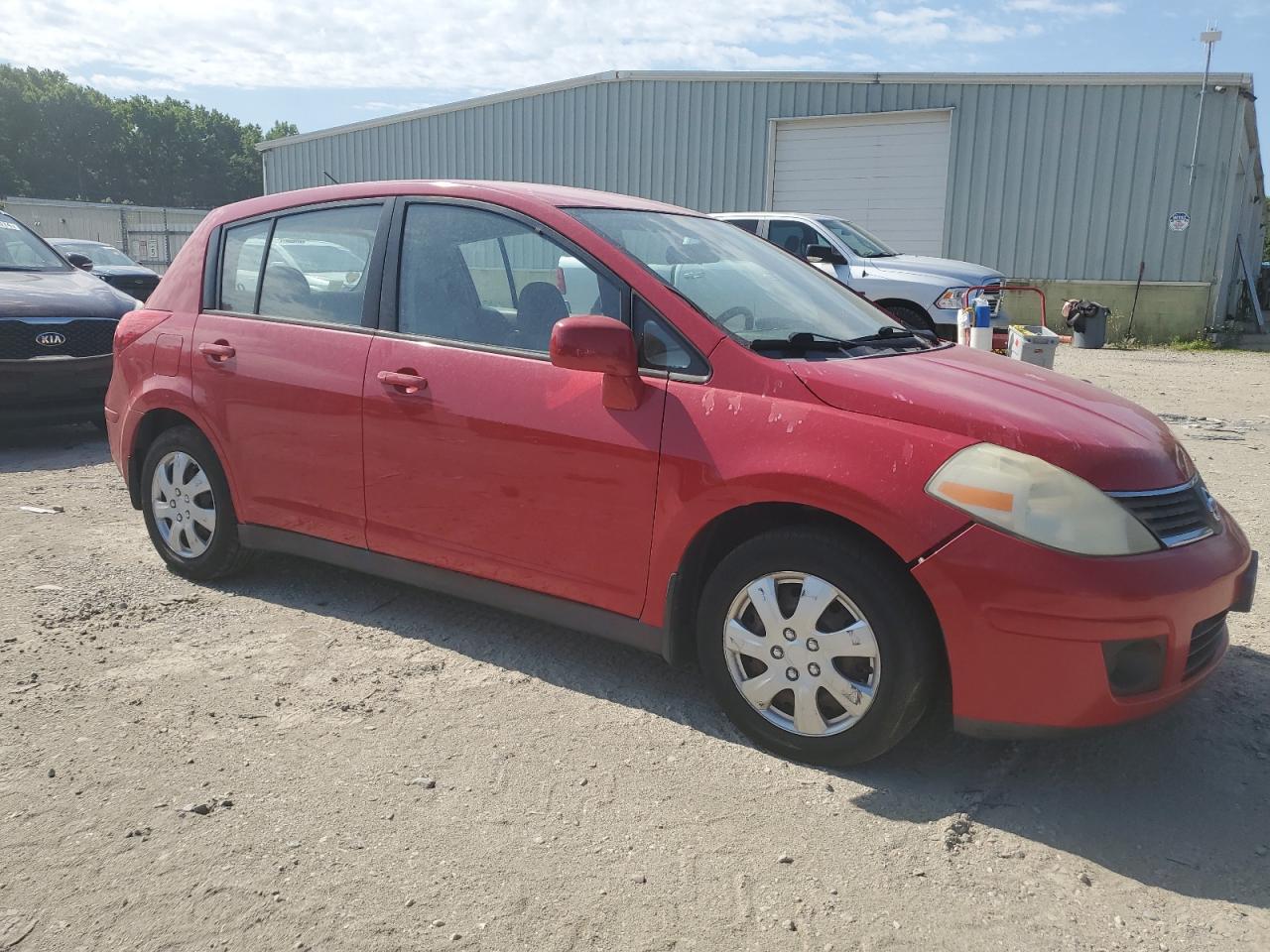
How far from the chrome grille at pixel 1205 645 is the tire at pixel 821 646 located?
0.66 meters

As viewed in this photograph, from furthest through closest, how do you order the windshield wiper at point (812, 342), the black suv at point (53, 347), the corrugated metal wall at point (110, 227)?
1. the corrugated metal wall at point (110, 227)
2. the black suv at point (53, 347)
3. the windshield wiper at point (812, 342)

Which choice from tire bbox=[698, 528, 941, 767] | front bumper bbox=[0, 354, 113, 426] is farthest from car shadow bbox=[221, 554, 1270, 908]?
front bumper bbox=[0, 354, 113, 426]

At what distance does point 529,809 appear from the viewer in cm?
274

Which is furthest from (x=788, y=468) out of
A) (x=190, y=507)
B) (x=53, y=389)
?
(x=53, y=389)

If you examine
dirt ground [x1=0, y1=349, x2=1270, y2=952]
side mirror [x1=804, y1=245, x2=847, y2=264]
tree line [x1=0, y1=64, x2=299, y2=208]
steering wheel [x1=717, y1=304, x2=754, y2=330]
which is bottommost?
dirt ground [x1=0, y1=349, x2=1270, y2=952]

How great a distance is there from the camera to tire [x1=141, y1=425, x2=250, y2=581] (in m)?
4.35

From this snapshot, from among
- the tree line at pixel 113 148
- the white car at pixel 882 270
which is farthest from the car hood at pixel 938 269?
the tree line at pixel 113 148

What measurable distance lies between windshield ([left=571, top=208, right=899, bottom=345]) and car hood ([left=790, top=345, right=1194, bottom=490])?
338 mm

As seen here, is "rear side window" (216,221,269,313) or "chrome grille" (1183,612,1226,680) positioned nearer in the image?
"chrome grille" (1183,612,1226,680)

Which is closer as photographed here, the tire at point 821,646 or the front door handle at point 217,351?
the tire at point 821,646

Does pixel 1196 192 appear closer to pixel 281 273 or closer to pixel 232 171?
pixel 281 273

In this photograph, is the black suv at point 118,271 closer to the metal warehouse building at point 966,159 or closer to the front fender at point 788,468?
the metal warehouse building at point 966,159

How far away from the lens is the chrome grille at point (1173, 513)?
8.78ft

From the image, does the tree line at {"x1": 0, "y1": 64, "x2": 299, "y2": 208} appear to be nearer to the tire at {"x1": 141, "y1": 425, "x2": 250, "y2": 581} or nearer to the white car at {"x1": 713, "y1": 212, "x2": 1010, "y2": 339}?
the white car at {"x1": 713, "y1": 212, "x2": 1010, "y2": 339}
